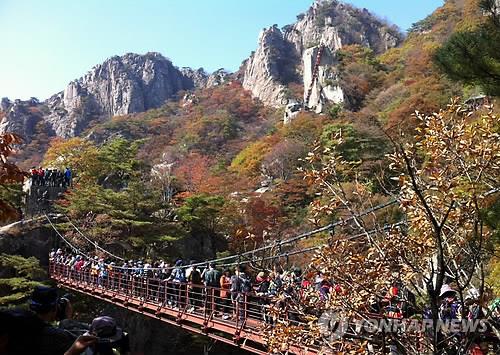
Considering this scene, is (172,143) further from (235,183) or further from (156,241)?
(156,241)

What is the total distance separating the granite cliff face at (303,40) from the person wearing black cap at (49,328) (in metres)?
48.0

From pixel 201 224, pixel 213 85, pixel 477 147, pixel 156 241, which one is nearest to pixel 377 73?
pixel 201 224

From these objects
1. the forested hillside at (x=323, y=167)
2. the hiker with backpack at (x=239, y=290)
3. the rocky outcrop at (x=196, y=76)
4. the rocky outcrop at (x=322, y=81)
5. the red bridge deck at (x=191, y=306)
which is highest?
the rocky outcrop at (x=196, y=76)

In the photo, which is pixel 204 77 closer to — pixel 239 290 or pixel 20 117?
pixel 20 117

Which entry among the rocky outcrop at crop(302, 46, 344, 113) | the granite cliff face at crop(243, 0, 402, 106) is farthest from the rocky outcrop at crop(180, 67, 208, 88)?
the rocky outcrop at crop(302, 46, 344, 113)

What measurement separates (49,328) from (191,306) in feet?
19.8

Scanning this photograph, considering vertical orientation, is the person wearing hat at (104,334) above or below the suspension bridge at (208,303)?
above

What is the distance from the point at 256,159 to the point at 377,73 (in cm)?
1475

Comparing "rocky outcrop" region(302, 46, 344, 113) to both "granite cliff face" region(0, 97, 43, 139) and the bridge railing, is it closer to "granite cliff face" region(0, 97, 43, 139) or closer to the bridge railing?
the bridge railing

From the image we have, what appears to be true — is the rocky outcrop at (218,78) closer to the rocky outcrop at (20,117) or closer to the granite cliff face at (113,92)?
the granite cliff face at (113,92)

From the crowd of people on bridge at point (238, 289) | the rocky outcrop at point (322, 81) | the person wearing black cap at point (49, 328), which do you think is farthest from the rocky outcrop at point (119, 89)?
the person wearing black cap at point (49, 328)

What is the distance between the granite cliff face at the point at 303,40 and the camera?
170 ft

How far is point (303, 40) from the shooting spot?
5747 cm

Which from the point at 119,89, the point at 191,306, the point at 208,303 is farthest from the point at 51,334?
the point at 119,89
